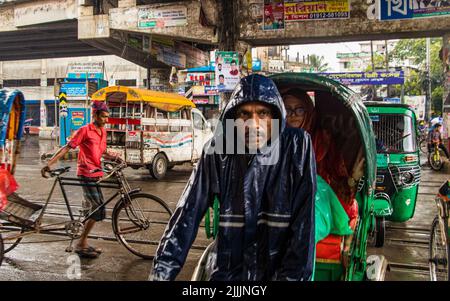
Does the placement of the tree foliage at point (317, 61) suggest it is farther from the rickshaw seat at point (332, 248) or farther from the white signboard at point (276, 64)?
the rickshaw seat at point (332, 248)

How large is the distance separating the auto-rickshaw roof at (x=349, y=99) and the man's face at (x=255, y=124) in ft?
3.45

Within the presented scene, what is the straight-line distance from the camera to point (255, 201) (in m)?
1.92

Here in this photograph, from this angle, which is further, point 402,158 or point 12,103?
point 402,158

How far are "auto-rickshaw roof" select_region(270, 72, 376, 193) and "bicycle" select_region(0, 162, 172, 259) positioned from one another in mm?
2710

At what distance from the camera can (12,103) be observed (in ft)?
14.7

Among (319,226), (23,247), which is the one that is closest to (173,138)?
(23,247)

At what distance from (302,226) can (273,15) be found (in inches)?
382

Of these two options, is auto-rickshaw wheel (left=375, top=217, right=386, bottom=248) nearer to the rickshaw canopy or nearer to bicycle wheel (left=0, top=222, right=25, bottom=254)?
bicycle wheel (left=0, top=222, right=25, bottom=254)

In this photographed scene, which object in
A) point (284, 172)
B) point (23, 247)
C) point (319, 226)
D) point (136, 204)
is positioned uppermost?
point (284, 172)

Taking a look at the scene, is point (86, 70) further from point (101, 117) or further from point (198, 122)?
point (101, 117)

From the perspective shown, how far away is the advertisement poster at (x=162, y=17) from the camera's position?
12.1 m
